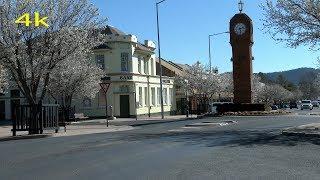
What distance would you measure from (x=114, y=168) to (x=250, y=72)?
4044cm

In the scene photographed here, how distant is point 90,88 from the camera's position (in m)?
49.6

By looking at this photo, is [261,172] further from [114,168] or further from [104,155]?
[104,155]

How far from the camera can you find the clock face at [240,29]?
5222 centimetres

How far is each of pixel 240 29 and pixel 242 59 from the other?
9.66ft

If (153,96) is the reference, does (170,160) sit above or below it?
below

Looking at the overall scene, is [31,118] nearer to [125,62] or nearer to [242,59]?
[242,59]

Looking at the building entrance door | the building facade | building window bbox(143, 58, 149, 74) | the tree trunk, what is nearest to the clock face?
the building facade

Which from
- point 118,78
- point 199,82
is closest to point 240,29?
point 118,78

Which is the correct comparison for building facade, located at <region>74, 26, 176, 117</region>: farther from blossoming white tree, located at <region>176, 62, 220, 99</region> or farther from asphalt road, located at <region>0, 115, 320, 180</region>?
asphalt road, located at <region>0, 115, 320, 180</region>

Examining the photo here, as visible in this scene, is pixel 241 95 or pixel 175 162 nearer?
pixel 175 162

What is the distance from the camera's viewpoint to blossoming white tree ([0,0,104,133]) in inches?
1105

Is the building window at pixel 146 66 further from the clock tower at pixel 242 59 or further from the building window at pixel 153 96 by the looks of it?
the clock tower at pixel 242 59

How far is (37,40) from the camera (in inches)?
1131

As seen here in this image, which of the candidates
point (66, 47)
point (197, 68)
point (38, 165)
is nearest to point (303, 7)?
point (66, 47)
